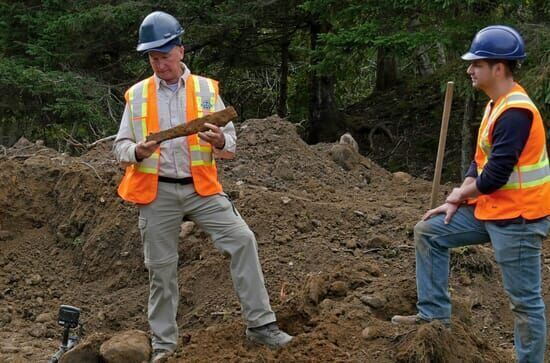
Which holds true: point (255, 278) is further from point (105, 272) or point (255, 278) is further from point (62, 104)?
point (62, 104)

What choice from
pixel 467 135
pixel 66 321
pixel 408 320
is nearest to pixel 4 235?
pixel 66 321

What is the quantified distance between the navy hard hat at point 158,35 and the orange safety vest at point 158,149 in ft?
0.82

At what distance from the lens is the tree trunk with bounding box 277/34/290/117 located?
51.4ft

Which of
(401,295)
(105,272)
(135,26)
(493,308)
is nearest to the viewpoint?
(401,295)

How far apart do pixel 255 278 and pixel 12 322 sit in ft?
9.80

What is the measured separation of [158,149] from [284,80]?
36.9 feet

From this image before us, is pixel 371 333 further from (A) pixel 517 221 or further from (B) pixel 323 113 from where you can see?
(B) pixel 323 113

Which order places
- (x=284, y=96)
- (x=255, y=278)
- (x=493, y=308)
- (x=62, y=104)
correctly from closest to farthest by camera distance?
(x=255, y=278) → (x=493, y=308) → (x=62, y=104) → (x=284, y=96)

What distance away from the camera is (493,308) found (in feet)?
21.6

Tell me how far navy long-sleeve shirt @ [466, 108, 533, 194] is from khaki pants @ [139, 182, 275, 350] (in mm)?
1513

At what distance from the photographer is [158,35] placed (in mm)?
4957

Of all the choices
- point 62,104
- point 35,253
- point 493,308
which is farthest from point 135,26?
point 493,308

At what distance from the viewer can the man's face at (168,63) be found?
500 cm

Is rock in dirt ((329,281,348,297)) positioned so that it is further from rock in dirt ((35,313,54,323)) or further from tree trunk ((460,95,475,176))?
tree trunk ((460,95,475,176))
